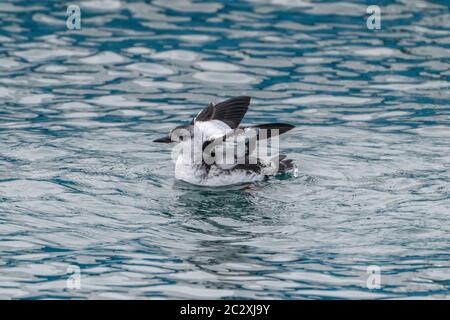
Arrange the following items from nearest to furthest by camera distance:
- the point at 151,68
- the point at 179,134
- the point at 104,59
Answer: the point at 179,134 < the point at 151,68 < the point at 104,59

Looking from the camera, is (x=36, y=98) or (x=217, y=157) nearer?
(x=217, y=157)

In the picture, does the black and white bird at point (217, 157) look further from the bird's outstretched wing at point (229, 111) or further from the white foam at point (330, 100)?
the white foam at point (330, 100)

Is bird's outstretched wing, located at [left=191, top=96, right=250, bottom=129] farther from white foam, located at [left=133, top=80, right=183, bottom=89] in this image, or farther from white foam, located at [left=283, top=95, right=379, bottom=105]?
white foam, located at [left=133, top=80, right=183, bottom=89]

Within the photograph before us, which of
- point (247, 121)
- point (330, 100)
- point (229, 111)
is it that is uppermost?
point (229, 111)

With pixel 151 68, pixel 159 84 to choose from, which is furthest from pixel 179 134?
pixel 151 68

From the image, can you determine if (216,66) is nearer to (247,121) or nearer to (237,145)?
(247,121)

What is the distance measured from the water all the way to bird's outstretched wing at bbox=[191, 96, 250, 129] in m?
0.77

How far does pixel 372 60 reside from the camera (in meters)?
15.2

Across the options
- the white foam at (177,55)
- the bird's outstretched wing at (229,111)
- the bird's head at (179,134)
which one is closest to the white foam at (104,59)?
the white foam at (177,55)

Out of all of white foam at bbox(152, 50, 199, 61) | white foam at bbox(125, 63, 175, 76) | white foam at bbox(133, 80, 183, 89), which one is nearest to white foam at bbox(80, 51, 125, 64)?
white foam at bbox(125, 63, 175, 76)

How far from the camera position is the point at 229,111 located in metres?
11.1

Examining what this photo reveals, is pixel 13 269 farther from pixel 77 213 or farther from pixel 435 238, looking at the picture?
pixel 435 238

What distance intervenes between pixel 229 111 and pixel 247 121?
198 centimetres
